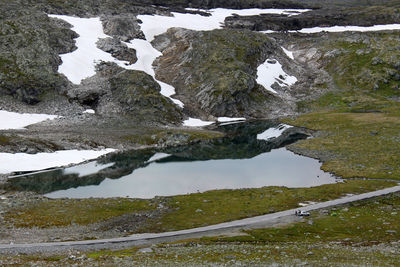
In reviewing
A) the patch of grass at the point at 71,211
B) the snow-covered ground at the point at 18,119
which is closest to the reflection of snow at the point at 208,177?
the patch of grass at the point at 71,211

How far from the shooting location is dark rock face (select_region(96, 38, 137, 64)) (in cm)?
15112

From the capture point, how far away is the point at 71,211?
174 ft

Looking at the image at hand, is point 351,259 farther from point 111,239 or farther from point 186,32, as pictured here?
point 186,32

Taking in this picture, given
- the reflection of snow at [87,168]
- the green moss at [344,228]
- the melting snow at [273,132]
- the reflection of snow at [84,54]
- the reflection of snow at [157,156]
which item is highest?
the reflection of snow at [84,54]

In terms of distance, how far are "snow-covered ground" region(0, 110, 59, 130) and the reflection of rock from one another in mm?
31230

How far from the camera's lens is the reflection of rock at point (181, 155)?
68.7 m

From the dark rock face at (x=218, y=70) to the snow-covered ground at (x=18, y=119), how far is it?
50.5m

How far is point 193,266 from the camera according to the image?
29906 mm

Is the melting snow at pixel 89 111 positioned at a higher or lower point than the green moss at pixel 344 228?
higher

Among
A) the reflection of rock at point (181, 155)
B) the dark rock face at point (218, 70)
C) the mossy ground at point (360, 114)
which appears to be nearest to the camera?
the reflection of rock at point (181, 155)

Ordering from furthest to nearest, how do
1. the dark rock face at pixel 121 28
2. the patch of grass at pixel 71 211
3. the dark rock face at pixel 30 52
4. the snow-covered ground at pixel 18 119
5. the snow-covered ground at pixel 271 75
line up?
the dark rock face at pixel 121 28
the snow-covered ground at pixel 271 75
the dark rock face at pixel 30 52
the snow-covered ground at pixel 18 119
the patch of grass at pixel 71 211

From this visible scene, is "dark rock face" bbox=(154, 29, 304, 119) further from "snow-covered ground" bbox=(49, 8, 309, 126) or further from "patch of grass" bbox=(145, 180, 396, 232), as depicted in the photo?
"patch of grass" bbox=(145, 180, 396, 232)

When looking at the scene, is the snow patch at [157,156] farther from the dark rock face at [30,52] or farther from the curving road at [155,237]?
the dark rock face at [30,52]

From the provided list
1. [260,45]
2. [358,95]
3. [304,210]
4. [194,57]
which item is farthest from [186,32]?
[304,210]
